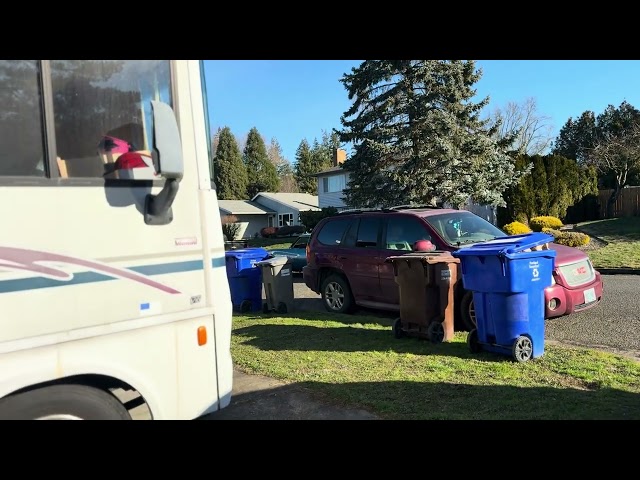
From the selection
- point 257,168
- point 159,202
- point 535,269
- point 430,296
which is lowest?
point 430,296

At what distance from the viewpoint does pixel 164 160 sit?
2.64m

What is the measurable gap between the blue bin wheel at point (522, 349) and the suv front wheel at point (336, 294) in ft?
12.4

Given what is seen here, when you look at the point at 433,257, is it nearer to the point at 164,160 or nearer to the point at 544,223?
the point at 164,160

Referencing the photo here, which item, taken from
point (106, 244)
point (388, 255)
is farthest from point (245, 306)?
point (106, 244)

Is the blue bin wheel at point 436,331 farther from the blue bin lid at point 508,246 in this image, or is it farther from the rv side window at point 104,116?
the rv side window at point 104,116

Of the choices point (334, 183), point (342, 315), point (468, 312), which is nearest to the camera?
point (468, 312)

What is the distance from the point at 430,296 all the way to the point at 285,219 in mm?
42663

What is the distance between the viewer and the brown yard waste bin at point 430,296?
21.1ft

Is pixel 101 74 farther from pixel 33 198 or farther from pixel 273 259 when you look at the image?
pixel 273 259

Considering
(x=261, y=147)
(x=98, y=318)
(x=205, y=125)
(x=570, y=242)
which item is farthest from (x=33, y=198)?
(x=261, y=147)

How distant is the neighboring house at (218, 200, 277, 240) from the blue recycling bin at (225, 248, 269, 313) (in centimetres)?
3684

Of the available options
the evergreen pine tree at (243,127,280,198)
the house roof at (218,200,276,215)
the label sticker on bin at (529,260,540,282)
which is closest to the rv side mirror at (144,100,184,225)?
the label sticker on bin at (529,260,540,282)

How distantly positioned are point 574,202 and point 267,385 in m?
26.4
